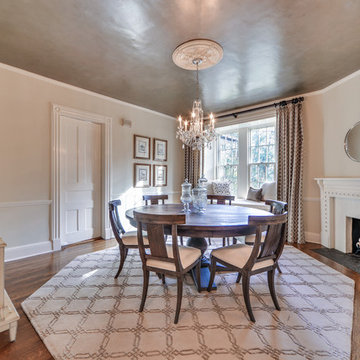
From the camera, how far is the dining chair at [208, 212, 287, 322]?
170 cm

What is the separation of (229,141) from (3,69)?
4.44 meters

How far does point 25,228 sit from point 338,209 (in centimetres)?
481

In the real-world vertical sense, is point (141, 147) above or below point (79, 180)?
above

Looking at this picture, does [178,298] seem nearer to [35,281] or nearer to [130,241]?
[130,241]

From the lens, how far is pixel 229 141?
5.39m

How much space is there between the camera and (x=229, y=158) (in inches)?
212

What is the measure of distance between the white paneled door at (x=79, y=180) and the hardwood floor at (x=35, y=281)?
339mm

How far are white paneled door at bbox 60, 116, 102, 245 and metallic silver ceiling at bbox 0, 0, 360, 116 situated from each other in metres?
0.80

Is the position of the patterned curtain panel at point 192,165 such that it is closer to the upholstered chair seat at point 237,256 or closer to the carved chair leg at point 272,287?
the upholstered chair seat at point 237,256

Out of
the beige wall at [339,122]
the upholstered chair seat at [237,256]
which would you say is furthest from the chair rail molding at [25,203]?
the beige wall at [339,122]

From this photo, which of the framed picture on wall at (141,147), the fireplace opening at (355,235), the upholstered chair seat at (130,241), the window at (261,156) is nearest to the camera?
the upholstered chair seat at (130,241)

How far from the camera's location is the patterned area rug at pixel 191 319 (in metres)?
1.42

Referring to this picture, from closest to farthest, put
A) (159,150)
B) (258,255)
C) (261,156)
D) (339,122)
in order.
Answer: (258,255) → (339,122) → (261,156) → (159,150)

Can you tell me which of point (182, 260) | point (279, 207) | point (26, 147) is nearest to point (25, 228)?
point (26, 147)
